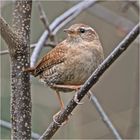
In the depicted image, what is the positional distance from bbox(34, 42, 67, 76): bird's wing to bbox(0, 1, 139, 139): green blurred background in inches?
31.1

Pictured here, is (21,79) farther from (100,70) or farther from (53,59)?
(100,70)

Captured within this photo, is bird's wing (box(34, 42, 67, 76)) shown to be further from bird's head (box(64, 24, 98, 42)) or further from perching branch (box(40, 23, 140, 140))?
perching branch (box(40, 23, 140, 140))

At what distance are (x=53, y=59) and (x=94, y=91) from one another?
248 cm

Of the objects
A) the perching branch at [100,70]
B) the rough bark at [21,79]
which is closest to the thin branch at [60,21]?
the rough bark at [21,79]

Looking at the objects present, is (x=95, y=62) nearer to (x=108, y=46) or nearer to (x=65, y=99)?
(x=65, y=99)

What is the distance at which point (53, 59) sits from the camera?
2482 millimetres

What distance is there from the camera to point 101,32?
4.94 metres

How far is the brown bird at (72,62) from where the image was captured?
2.29 m

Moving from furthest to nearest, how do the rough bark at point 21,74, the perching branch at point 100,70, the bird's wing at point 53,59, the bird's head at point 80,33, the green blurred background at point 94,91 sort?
1. the green blurred background at point 94,91
2. the bird's head at point 80,33
3. the bird's wing at point 53,59
4. the rough bark at point 21,74
5. the perching branch at point 100,70

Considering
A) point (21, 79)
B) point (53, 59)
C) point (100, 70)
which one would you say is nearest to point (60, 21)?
point (53, 59)

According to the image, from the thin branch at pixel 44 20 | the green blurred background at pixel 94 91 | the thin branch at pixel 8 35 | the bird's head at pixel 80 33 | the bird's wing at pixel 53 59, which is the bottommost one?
the green blurred background at pixel 94 91

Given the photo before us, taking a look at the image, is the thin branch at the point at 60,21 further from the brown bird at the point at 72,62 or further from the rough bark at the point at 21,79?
the rough bark at the point at 21,79

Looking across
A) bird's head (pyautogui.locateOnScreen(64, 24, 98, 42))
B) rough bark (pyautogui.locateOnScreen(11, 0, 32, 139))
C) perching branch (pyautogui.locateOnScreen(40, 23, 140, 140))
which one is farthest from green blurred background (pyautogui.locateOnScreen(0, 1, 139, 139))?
perching branch (pyautogui.locateOnScreen(40, 23, 140, 140))

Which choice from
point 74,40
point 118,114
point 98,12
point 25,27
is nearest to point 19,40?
point 25,27
